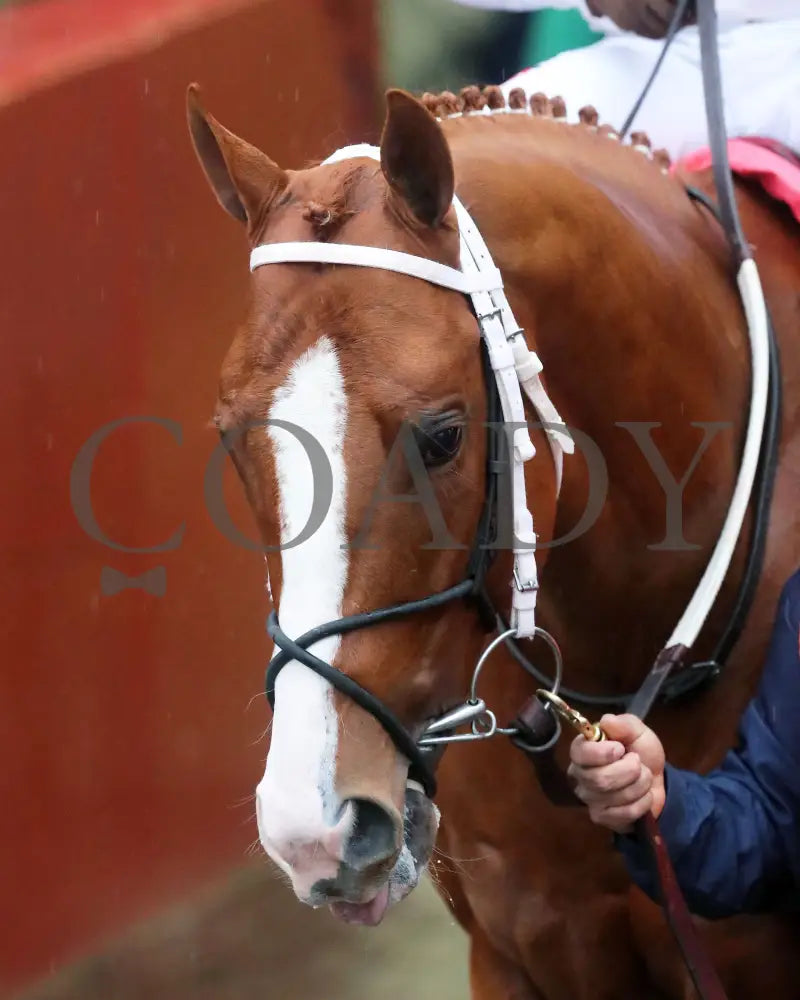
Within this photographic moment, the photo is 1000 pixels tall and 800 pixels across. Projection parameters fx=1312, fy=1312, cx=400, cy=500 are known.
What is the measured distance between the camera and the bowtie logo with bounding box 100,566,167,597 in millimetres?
2748

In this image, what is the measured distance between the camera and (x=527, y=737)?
4.75 ft

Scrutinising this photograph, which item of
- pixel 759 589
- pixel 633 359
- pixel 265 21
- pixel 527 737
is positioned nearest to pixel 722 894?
pixel 527 737

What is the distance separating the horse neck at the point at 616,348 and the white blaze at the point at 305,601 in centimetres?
26

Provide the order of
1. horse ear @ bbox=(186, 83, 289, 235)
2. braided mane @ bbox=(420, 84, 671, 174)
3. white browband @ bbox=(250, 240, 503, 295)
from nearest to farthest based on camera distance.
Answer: white browband @ bbox=(250, 240, 503, 295)
horse ear @ bbox=(186, 83, 289, 235)
braided mane @ bbox=(420, 84, 671, 174)

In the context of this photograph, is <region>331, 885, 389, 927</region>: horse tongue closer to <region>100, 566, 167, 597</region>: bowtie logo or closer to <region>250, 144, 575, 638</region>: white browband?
<region>250, 144, 575, 638</region>: white browband

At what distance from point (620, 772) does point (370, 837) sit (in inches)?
10.3

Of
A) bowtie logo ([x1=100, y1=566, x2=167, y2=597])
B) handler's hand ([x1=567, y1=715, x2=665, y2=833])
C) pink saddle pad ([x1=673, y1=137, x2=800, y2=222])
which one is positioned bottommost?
bowtie logo ([x1=100, y1=566, x2=167, y2=597])

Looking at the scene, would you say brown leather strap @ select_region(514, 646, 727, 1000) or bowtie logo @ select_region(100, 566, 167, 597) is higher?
brown leather strap @ select_region(514, 646, 727, 1000)

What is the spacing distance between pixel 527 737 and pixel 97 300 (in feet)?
5.17

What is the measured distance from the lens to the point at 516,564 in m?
1.35

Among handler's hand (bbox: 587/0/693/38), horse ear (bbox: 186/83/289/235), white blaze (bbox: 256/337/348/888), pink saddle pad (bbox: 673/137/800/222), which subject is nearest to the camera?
white blaze (bbox: 256/337/348/888)

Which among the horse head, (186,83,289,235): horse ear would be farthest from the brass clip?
(186,83,289,235): horse ear

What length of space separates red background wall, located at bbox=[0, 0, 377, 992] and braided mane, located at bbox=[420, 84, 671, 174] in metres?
1.17

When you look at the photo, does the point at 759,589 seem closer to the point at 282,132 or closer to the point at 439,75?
the point at 282,132
